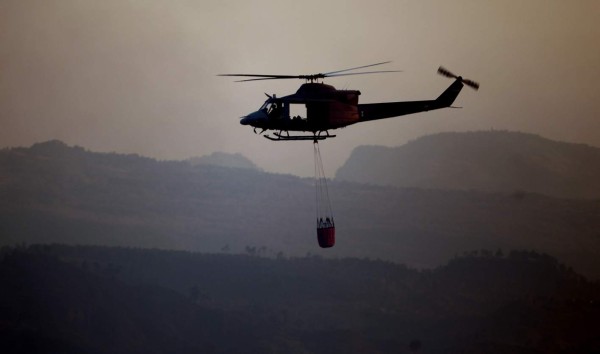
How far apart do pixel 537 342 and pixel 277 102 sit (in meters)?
161

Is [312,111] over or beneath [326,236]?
over

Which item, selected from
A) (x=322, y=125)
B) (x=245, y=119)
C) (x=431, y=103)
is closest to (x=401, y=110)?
(x=431, y=103)

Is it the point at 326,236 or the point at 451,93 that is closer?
the point at 326,236

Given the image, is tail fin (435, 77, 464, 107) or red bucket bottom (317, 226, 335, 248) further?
tail fin (435, 77, 464, 107)

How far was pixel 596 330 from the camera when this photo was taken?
192 metres

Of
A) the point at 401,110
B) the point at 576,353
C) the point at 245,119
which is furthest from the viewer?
the point at 576,353

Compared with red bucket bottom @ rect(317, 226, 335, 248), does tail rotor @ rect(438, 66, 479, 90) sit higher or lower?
higher

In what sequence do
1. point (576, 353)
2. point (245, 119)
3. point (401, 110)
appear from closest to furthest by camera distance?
1. point (245, 119)
2. point (401, 110)
3. point (576, 353)

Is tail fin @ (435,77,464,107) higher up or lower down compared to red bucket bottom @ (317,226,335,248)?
higher up

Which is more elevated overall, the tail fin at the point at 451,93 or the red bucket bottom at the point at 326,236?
the tail fin at the point at 451,93

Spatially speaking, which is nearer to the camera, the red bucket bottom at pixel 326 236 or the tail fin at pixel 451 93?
the red bucket bottom at pixel 326 236

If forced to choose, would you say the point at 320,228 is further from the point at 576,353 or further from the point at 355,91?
the point at 576,353

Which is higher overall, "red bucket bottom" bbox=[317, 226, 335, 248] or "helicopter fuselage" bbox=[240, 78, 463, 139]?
"helicopter fuselage" bbox=[240, 78, 463, 139]

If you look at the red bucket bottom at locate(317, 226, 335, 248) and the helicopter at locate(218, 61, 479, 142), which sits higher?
the helicopter at locate(218, 61, 479, 142)
